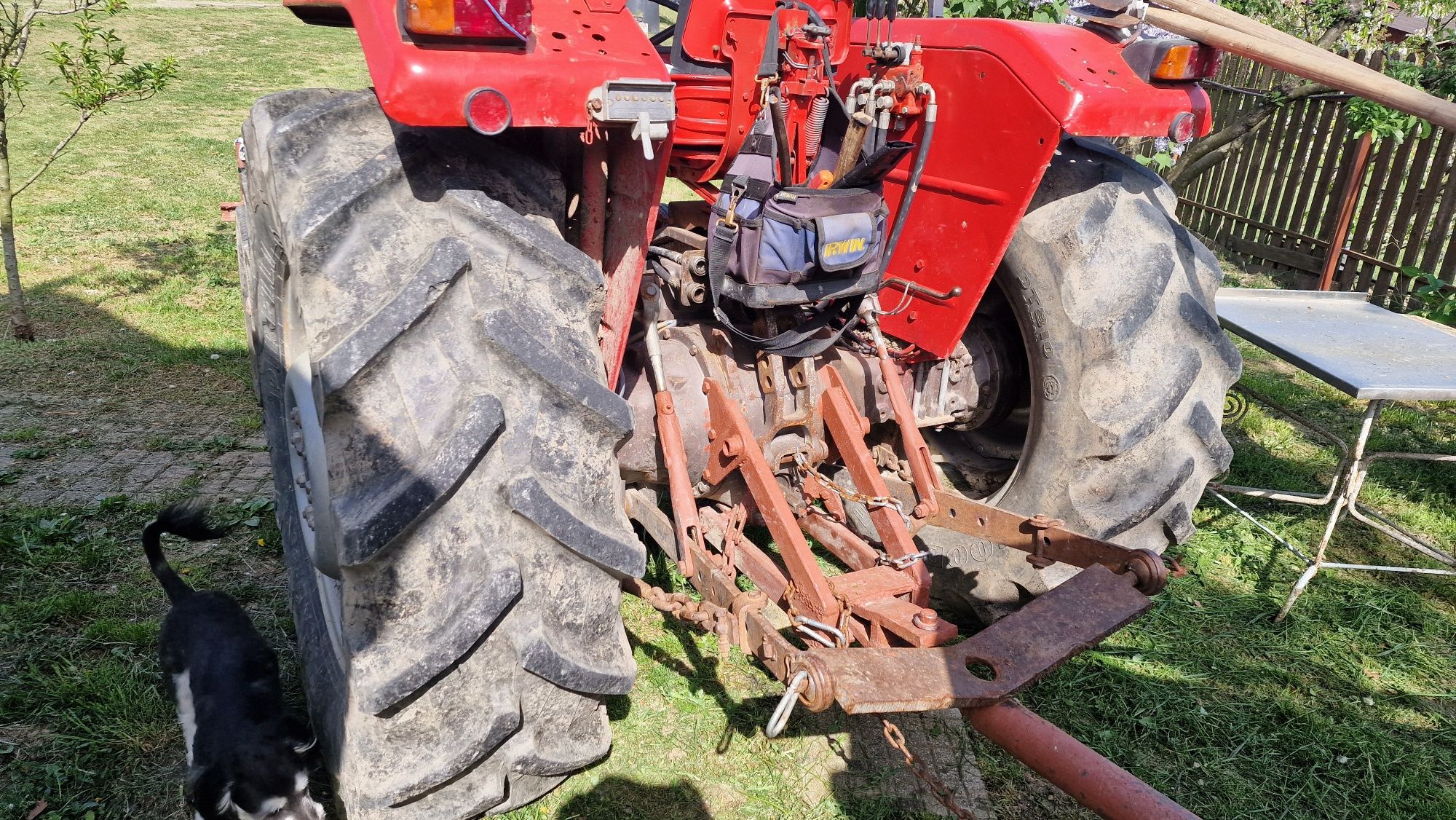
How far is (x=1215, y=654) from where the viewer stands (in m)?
3.25

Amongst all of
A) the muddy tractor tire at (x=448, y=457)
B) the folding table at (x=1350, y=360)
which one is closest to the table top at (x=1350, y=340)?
the folding table at (x=1350, y=360)

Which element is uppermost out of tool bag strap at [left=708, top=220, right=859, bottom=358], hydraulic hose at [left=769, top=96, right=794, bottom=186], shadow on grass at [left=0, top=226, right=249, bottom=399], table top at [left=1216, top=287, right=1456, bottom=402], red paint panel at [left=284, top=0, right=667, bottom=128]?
red paint panel at [left=284, top=0, right=667, bottom=128]

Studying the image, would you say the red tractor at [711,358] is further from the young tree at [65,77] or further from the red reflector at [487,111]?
the young tree at [65,77]

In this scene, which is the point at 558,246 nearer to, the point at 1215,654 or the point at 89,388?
the point at 1215,654

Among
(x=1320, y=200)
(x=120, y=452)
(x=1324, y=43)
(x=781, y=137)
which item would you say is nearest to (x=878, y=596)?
(x=781, y=137)

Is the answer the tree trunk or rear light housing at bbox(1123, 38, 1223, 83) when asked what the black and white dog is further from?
the tree trunk

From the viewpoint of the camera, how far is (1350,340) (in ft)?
12.5

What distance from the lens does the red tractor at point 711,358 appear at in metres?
1.78

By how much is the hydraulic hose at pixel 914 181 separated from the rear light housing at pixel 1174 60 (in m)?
0.57

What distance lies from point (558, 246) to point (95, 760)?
5.97 ft

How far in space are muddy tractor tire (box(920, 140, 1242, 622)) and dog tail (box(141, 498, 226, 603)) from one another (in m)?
2.27

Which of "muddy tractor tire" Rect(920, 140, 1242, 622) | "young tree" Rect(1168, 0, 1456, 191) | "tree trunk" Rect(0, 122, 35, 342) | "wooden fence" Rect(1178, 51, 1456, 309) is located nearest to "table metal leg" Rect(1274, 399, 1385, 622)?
"muddy tractor tire" Rect(920, 140, 1242, 622)

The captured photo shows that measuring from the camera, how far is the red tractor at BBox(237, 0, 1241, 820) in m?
1.78

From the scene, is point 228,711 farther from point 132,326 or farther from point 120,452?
point 132,326
